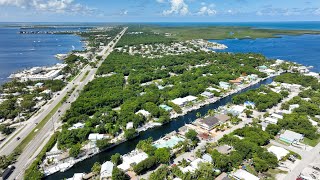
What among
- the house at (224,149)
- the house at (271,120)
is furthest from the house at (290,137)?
the house at (224,149)

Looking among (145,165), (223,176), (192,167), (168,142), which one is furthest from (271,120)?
(145,165)

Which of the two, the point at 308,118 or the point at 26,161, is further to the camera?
the point at 308,118

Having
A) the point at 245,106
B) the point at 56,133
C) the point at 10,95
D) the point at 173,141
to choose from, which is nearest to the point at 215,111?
the point at 245,106

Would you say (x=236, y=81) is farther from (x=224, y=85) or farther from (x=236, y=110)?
(x=236, y=110)

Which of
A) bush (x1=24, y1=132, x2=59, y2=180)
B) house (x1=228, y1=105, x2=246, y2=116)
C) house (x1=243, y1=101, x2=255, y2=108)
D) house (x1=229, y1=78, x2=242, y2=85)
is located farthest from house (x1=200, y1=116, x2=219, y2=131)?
house (x1=229, y1=78, x2=242, y2=85)

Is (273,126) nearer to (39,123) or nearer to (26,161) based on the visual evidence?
(26,161)
